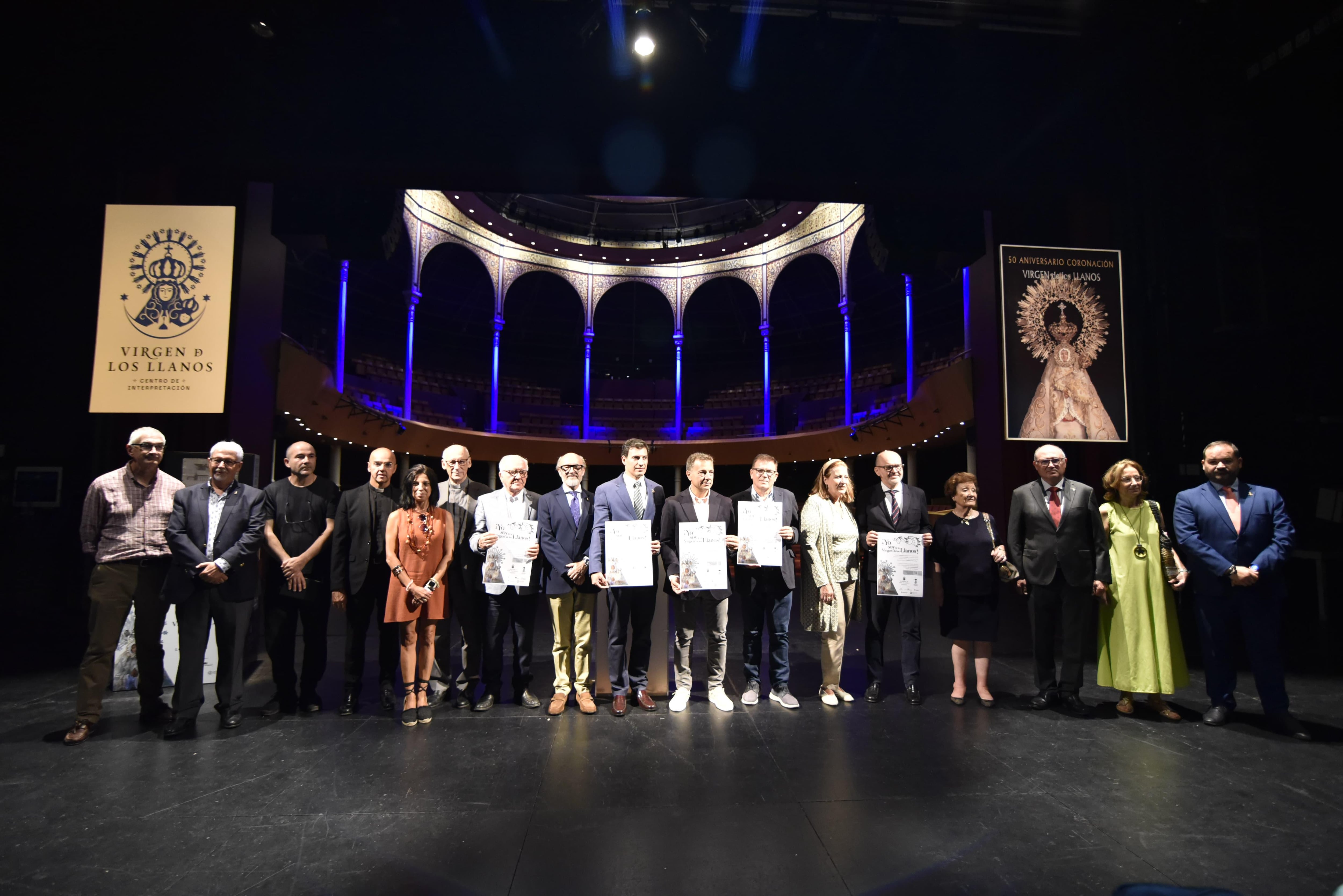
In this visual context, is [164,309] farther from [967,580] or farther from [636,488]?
[967,580]

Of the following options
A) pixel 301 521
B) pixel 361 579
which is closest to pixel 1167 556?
pixel 361 579

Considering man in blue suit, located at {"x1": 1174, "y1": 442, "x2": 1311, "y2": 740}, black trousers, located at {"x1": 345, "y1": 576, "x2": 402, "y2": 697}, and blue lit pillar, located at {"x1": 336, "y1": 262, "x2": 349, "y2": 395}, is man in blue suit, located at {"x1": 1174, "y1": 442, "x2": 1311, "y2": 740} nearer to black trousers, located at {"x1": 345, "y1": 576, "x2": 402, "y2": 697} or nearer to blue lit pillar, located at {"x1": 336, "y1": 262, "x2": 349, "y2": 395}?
black trousers, located at {"x1": 345, "y1": 576, "x2": 402, "y2": 697}

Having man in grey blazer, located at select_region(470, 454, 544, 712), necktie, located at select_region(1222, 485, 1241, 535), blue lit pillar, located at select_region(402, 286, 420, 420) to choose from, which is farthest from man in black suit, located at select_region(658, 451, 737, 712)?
blue lit pillar, located at select_region(402, 286, 420, 420)

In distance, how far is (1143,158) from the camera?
198 inches

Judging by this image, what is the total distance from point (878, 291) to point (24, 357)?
1993cm

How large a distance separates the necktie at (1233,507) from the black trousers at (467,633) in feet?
14.8

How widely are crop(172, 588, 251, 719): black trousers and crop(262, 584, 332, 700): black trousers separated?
0.51 ft

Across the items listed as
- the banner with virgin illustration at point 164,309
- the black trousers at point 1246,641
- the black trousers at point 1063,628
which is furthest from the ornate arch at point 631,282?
the black trousers at point 1246,641

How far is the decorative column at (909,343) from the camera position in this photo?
15906mm

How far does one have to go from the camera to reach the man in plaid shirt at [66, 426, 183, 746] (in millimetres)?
3340

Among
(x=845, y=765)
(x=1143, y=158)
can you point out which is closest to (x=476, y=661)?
(x=845, y=765)

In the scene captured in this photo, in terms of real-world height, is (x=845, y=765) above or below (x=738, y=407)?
below

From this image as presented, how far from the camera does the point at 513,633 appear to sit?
379cm

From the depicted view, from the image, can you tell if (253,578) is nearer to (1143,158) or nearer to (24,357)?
(24,357)
